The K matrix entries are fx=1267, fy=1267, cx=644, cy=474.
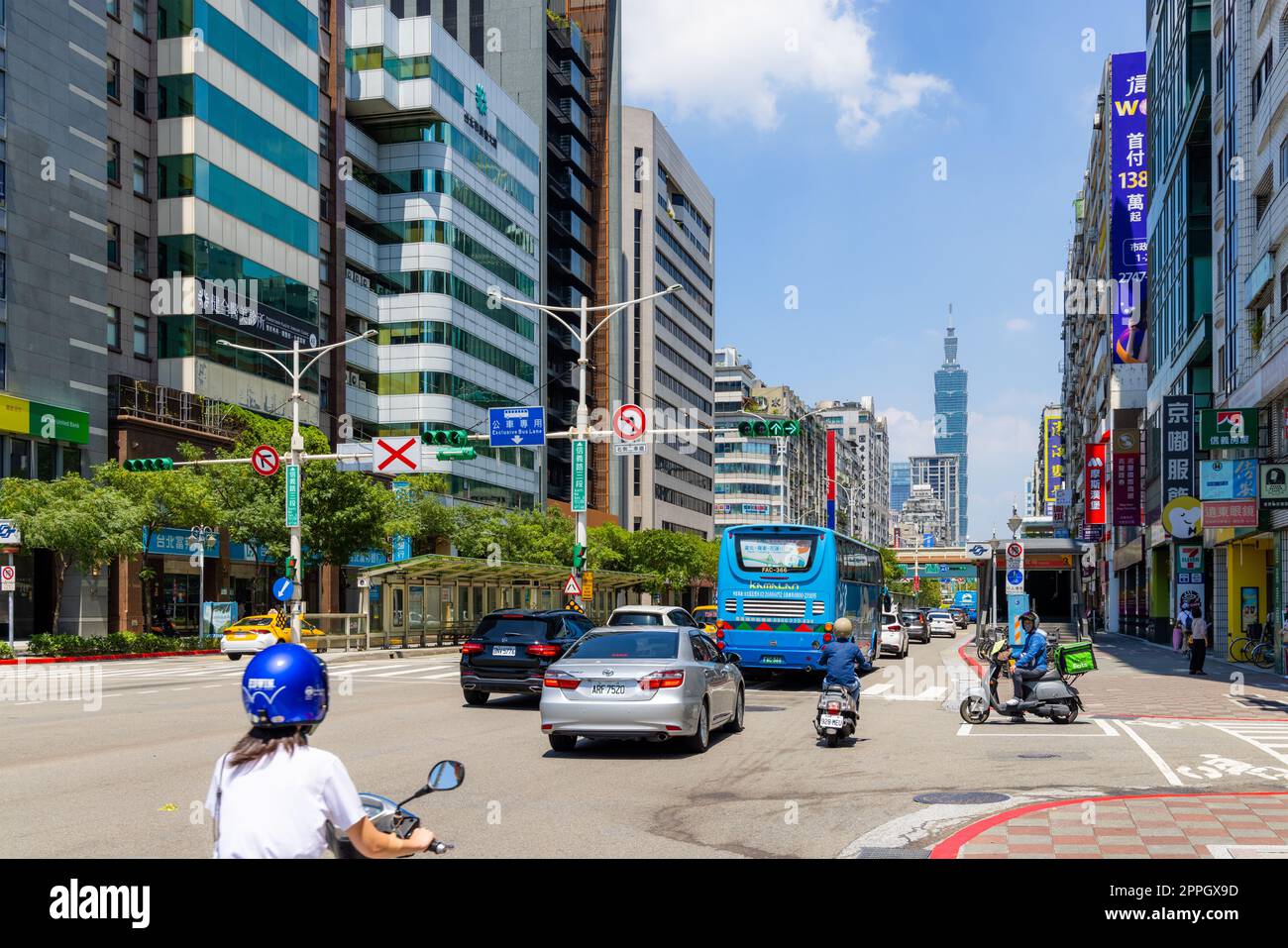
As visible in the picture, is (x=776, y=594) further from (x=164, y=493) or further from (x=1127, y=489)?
(x=1127, y=489)

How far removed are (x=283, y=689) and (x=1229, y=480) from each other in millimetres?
32020

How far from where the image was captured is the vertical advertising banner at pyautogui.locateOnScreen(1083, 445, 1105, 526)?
76938 millimetres

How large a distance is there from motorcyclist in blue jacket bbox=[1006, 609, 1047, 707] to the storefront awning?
25.6 m

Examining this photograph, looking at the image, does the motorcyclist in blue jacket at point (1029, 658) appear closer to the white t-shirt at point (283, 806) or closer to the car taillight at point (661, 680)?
the car taillight at point (661, 680)

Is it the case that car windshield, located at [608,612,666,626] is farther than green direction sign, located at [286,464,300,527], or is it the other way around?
green direction sign, located at [286,464,300,527]

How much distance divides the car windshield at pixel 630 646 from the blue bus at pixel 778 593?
10546 millimetres

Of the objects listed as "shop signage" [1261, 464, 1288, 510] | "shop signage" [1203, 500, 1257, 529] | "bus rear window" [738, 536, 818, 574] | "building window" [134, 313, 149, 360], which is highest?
"building window" [134, 313, 149, 360]

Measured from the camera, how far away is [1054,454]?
14762 cm

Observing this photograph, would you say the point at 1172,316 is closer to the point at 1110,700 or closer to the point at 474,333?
the point at 1110,700

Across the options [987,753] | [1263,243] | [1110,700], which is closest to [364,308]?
[1263,243]

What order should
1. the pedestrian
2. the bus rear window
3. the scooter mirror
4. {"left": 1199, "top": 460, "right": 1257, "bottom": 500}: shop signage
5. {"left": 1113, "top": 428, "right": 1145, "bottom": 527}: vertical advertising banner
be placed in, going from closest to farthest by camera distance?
the scooter mirror < the bus rear window < the pedestrian < {"left": 1199, "top": 460, "right": 1257, "bottom": 500}: shop signage < {"left": 1113, "top": 428, "right": 1145, "bottom": 527}: vertical advertising banner

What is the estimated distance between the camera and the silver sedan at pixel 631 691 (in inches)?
542

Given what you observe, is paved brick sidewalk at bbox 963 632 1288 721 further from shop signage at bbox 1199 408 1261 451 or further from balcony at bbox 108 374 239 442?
balcony at bbox 108 374 239 442

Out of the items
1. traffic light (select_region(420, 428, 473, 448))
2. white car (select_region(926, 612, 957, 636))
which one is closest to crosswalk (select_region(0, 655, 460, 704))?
traffic light (select_region(420, 428, 473, 448))
